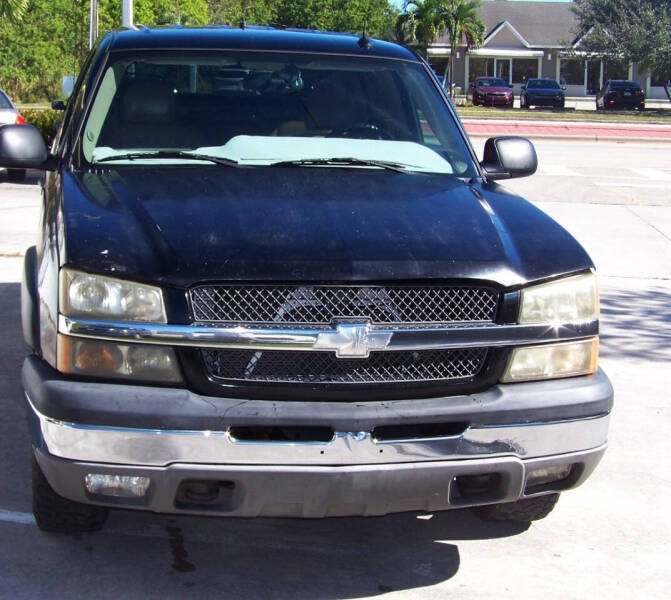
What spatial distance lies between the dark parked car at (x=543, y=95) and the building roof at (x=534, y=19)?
20419 millimetres

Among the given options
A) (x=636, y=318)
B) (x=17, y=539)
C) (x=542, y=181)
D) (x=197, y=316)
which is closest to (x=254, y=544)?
(x=17, y=539)

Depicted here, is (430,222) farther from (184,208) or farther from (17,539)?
(17,539)

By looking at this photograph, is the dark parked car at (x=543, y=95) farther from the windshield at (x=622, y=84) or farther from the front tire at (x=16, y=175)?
the front tire at (x=16, y=175)

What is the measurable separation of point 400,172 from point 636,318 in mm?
4189

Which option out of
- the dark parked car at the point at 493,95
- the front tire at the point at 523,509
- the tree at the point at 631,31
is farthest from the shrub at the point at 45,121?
the tree at the point at 631,31

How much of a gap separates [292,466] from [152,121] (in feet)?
6.79

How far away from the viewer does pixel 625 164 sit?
21.5 metres

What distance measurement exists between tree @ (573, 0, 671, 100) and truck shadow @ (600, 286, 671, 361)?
4170 cm

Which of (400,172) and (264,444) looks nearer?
(264,444)

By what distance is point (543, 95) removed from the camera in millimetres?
48938

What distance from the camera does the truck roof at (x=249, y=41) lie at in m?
5.14

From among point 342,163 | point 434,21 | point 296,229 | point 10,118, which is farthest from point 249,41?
point 434,21

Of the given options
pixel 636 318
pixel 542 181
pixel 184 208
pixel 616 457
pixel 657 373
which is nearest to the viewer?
Result: pixel 184 208

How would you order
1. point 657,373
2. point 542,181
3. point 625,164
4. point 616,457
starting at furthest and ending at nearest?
point 625,164, point 542,181, point 657,373, point 616,457
